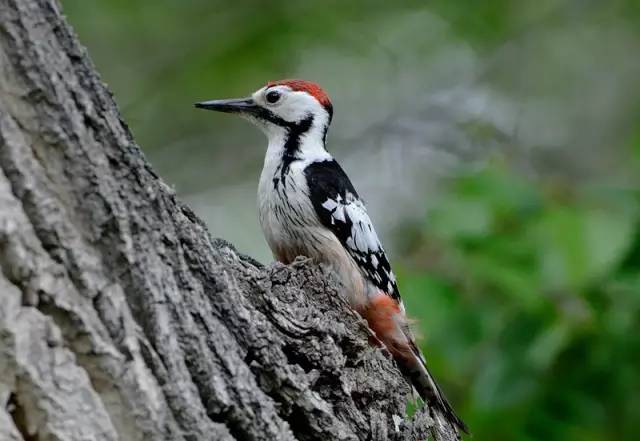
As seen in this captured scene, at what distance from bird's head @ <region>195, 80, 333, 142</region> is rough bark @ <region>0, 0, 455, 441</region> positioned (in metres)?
2.11

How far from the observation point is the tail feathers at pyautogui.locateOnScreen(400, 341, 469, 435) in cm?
364

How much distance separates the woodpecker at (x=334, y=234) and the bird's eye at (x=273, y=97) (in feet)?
0.77

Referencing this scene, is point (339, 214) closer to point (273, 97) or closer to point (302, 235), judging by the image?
point (302, 235)

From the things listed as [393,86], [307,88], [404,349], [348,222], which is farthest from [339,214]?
[393,86]

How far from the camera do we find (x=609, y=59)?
34.2 feet

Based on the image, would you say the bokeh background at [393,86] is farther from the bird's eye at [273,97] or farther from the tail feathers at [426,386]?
the tail feathers at [426,386]

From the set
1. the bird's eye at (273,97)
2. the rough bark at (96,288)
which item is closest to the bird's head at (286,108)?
the bird's eye at (273,97)

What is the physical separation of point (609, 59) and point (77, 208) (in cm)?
899

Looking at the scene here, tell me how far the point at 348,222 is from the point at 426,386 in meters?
0.79

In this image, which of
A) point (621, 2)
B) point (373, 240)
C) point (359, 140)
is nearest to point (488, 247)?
point (373, 240)

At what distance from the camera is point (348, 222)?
13.9 ft

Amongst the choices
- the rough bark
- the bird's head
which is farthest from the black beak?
the rough bark

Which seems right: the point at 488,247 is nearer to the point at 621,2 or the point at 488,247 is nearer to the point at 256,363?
the point at 256,363

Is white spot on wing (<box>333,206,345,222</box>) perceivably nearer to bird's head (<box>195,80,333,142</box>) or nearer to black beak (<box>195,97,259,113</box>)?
bird's head (<box>195,80,333,142</box>)
